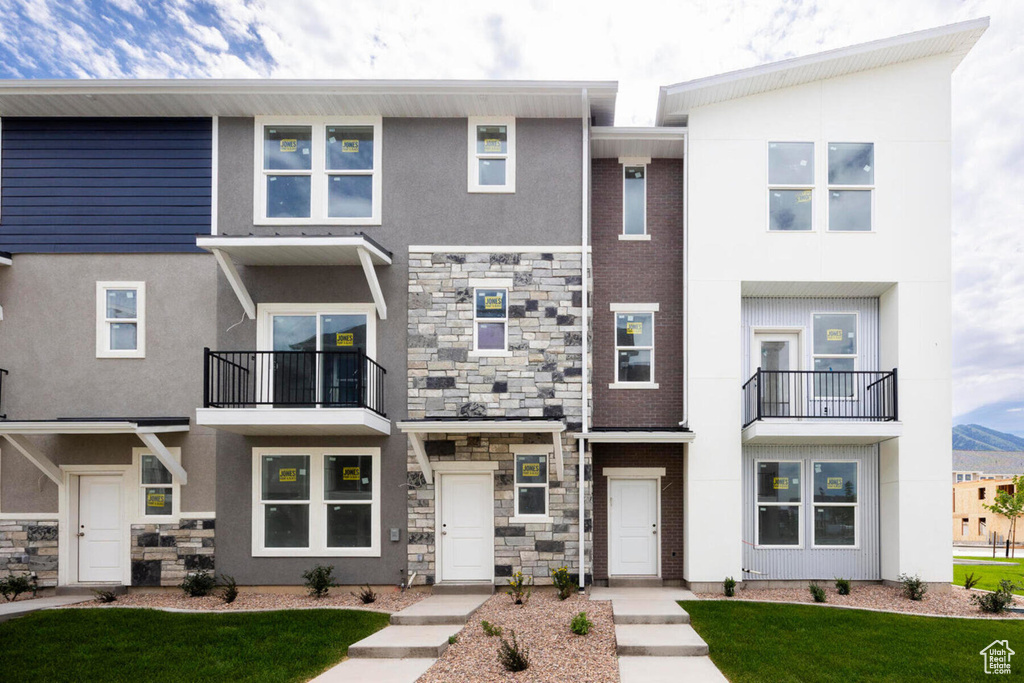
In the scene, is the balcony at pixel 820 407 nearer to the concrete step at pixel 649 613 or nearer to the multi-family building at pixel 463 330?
the multi-family building at pixel 463 330

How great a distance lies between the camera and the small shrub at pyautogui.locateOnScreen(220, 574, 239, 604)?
422 inches

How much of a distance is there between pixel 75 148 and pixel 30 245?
1.93m

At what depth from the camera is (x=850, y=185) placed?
39.7 ft

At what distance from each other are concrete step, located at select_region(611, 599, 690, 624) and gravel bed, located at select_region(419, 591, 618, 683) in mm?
168

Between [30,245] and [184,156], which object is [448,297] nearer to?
[184,156]

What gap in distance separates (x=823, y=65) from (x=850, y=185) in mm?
2168

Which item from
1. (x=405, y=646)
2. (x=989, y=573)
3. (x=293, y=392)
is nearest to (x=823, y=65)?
(x=293, y=392)

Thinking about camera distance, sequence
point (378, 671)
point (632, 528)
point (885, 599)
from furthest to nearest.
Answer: point (632, 528) < point (885, 599) < point (378, 671)

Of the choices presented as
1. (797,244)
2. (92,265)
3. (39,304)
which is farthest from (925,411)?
→ (39,304)

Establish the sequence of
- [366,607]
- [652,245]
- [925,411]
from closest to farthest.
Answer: [366,607]
[925,411]
[652,245]

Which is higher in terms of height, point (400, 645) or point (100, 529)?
point (100, 529)

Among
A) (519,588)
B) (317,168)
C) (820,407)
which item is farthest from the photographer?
(820,407)

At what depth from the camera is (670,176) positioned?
12.9 meters

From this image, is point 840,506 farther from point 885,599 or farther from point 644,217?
point 644,217
